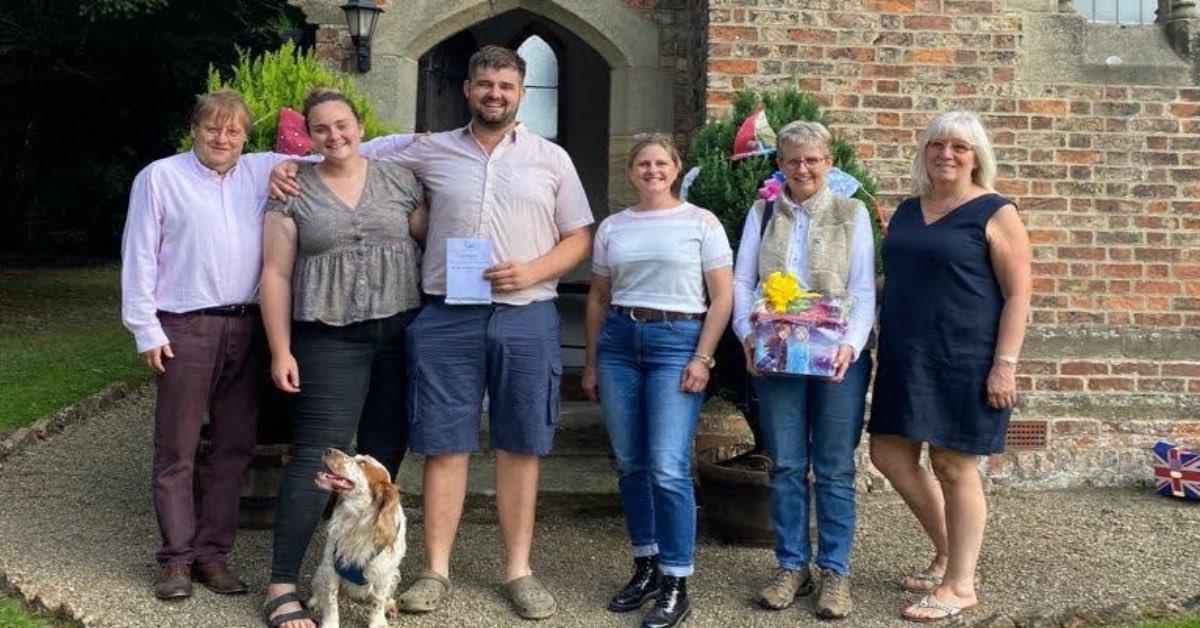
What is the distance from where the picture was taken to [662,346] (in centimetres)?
429

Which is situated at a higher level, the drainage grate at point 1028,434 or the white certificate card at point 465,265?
the white certificate card at point 465,265

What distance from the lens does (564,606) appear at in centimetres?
450

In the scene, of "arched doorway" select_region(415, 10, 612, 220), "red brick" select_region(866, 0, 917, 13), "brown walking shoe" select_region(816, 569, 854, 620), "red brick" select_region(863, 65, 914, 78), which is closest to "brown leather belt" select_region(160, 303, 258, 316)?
"brown walking shoe" select_region(816, 569, 854, 620)

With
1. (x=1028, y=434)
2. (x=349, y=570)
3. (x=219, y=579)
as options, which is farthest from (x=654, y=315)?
(x=1028, y=434)

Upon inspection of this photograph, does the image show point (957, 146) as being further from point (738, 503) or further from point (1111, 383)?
point (1111, 383)

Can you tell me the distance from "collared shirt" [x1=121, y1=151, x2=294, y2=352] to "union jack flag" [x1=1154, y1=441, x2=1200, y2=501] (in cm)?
491

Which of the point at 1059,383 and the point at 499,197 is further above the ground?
the point at 499,197

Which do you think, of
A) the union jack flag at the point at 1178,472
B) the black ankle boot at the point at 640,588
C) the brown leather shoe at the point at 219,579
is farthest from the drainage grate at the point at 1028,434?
the brown leather shoe at the point at 219,579

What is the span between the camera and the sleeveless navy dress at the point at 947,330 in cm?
416

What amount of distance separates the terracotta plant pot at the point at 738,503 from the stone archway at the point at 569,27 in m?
2.66

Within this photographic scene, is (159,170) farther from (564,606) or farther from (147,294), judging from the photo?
(564,606)

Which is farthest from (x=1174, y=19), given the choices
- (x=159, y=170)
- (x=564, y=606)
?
(x=159, y=170)

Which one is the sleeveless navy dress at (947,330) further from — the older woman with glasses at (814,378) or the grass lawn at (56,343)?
the grass lawn at (56,343)

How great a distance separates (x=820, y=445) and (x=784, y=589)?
0.59 meters
